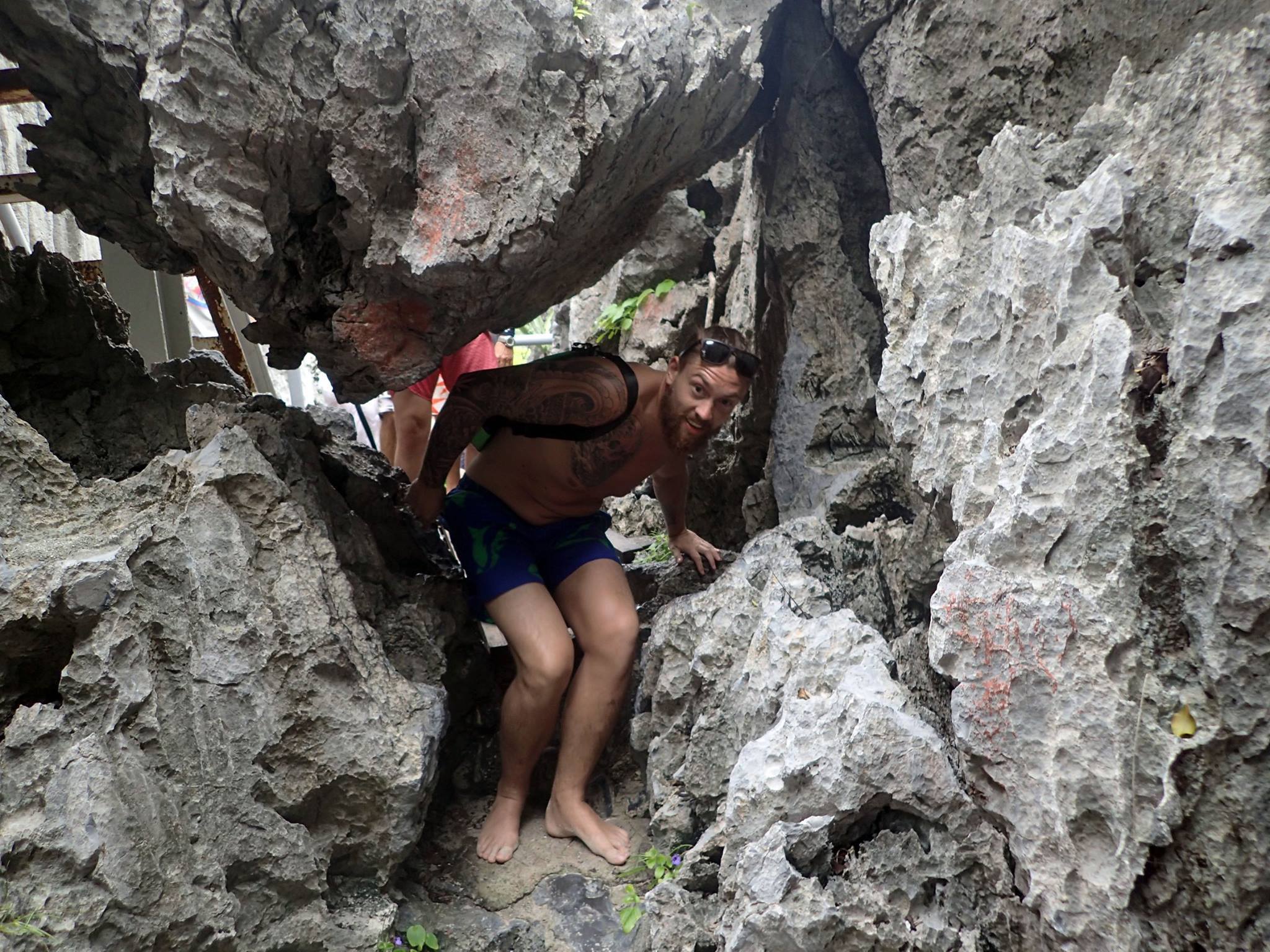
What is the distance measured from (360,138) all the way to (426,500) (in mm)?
1405

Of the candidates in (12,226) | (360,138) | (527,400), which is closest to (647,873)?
(527,400)

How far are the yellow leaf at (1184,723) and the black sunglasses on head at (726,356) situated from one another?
1.96 meters

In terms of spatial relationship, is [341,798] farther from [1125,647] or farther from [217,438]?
[1125,647]

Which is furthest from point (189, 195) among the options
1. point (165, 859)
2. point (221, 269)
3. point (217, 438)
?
point (165, 859)

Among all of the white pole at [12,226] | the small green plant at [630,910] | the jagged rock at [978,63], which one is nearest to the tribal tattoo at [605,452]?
the jagged rock at [978,63]

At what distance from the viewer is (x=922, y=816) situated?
2.30 metres

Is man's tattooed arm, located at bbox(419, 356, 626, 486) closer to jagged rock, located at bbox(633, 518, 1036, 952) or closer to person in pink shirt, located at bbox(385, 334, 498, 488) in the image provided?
jagged rock, located at bbox(633, 518, 1036, 952)

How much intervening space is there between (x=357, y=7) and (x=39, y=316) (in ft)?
6.68

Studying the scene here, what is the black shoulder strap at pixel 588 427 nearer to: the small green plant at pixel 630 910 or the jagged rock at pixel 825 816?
the jagged rock at pixel 825 816

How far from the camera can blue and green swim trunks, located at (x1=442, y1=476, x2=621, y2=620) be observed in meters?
3.55

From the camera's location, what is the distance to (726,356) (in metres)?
3.44

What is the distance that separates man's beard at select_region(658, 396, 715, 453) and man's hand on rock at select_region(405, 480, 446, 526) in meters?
0.93

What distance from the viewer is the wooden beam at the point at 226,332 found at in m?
6.12

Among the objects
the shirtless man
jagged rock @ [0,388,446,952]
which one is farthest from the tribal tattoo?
jagged rock @ [0,388,446,952]
